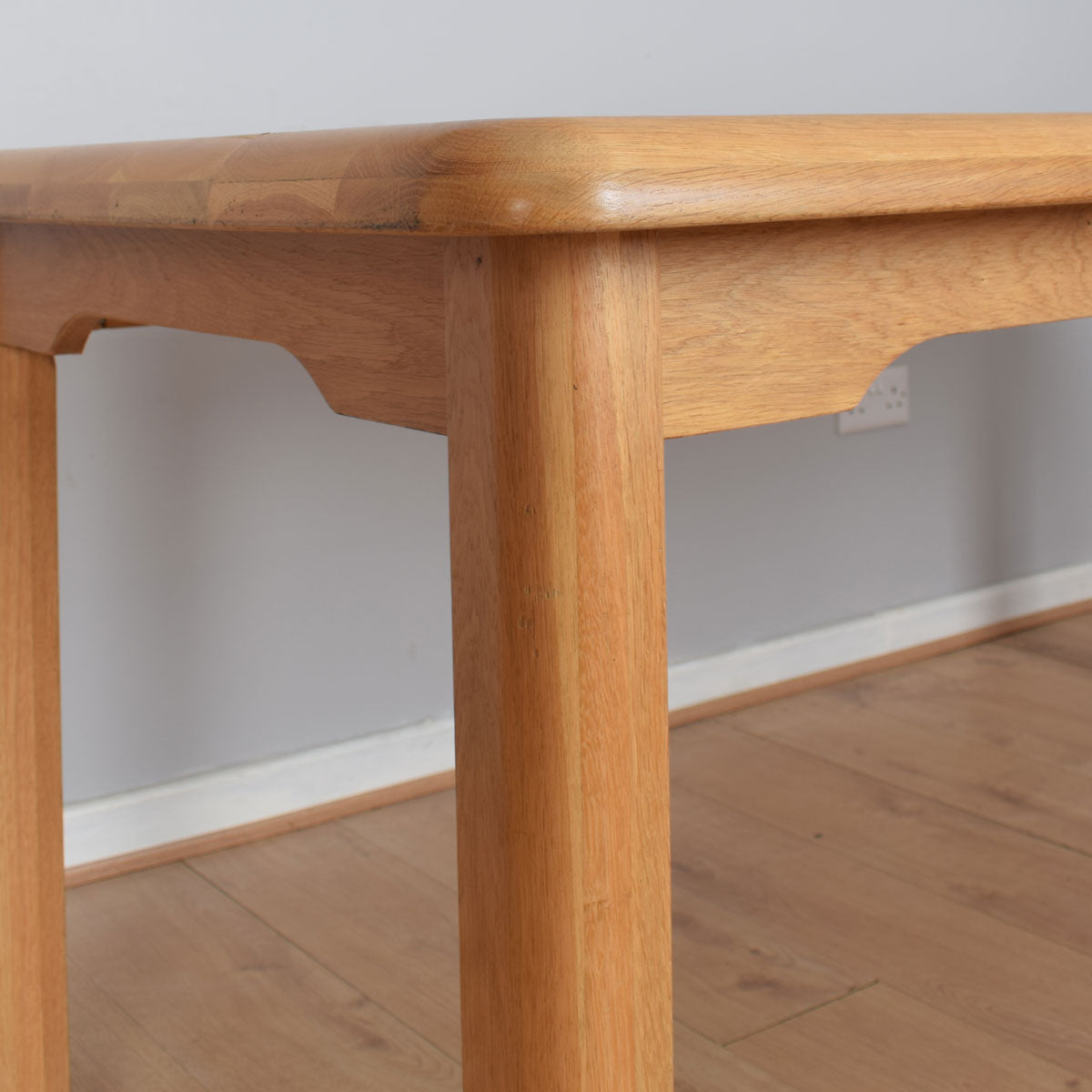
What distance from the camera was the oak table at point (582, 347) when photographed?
55 centimetres

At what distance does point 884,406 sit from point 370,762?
3.06ft

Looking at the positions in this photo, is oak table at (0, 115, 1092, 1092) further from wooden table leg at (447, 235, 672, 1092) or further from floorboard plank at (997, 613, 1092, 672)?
floorboard plank at (997, 613, 1092, 672)

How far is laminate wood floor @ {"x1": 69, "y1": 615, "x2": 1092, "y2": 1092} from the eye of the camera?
3.71ft

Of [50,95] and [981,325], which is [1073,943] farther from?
[50,95]

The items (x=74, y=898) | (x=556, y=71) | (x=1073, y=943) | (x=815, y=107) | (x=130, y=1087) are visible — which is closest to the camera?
(x=130, y=1087)

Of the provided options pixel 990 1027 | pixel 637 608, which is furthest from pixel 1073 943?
pixel 637 608

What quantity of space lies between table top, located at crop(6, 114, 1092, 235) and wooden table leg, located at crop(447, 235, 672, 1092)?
0.11ft

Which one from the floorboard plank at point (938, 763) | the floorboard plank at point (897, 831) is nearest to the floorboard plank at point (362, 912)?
the floorboard plank at point (897, 831)

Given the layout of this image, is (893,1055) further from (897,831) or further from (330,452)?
(330,452)

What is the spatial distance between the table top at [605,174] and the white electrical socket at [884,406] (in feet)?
4.38

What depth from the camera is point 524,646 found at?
1.87ft

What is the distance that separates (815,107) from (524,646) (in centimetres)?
153

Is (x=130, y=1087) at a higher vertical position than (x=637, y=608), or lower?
lower

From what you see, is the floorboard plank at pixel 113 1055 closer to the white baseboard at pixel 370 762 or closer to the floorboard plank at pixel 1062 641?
the white baseboard at pixel 370 762
